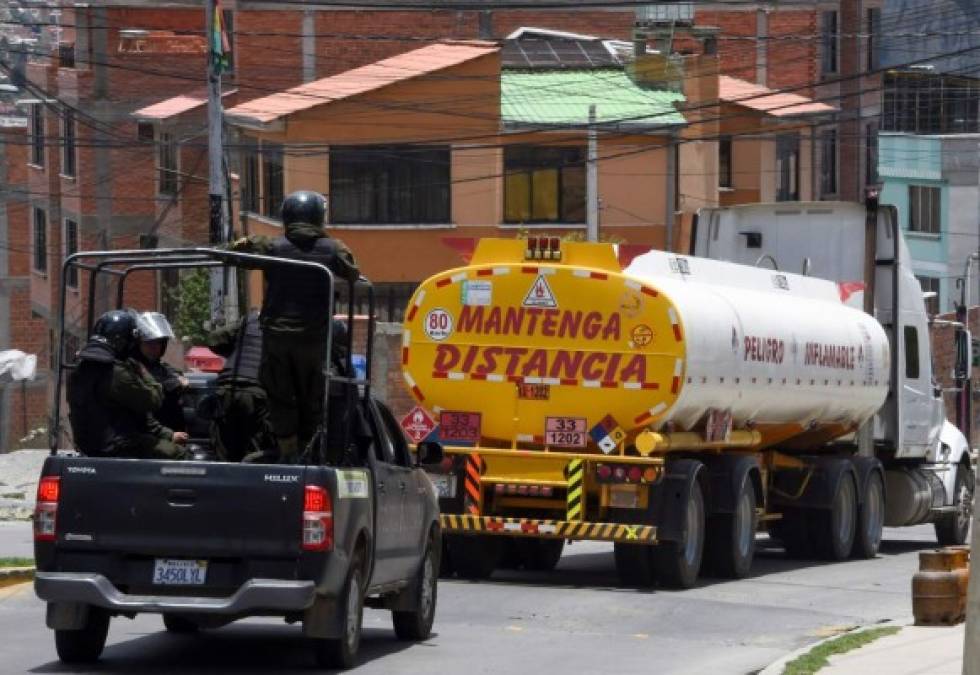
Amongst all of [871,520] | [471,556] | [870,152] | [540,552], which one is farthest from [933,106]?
[471,556]

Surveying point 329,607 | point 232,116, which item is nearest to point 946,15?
point 232,116

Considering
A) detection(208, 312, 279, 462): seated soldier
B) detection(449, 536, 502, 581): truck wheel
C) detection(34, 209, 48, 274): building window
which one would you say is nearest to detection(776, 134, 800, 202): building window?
detection(34, 209, 48, 274): building window

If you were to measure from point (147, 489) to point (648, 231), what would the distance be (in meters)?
37.5

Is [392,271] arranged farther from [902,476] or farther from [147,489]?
[147,489]

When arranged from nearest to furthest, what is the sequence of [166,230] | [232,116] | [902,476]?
[902,476]
[232,116]
[166,230]

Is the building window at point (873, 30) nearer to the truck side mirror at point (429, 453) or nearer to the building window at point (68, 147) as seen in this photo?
the building window at point (68, 147)

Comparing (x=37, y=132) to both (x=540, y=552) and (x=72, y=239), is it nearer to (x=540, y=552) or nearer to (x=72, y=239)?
(x=72, y=239)

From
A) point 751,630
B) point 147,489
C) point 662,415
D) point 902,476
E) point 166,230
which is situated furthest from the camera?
point 166,230

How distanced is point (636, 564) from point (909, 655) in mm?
5808

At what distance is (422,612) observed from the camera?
14781 millimetres

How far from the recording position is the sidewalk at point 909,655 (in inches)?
519

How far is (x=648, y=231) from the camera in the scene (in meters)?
49.1

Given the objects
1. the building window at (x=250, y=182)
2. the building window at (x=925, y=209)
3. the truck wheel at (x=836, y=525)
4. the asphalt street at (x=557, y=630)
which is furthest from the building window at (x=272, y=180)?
the building window at (x=925, y=209)

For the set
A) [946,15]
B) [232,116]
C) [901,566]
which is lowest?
[901,566]
